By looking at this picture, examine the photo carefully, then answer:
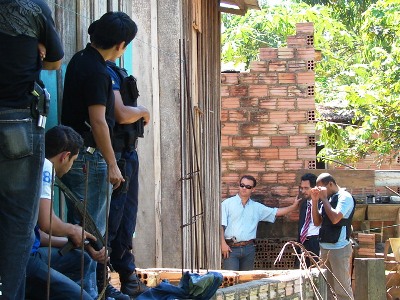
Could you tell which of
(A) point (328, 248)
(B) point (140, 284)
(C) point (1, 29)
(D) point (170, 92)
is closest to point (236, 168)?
(A) point (328, 248)

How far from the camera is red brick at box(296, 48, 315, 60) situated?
14.6 metres

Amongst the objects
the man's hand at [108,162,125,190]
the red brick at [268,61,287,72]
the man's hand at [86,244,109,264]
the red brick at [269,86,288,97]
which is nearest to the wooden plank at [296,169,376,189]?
the red brick at [269,86,288,97]

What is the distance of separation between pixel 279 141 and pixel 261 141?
0.91 feet

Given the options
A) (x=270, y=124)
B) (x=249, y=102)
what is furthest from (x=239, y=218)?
(x=249, y=102)

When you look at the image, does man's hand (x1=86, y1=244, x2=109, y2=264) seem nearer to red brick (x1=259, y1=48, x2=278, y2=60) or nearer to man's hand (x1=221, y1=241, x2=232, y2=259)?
man's hand (x1=221, y1=241, x2=232, y2=259)

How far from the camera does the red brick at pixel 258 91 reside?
570 inches

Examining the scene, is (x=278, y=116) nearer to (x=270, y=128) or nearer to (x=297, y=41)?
(x=270, y=128)

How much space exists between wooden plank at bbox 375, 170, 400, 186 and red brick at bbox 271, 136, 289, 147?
1.45 metres

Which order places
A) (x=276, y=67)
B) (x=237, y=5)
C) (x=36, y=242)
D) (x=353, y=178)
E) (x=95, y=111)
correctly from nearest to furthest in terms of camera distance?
(x=36, y=242) → (x=95, y=111) → (x=237, y=5) → (x=353, y=178) → (x=276, y=67)

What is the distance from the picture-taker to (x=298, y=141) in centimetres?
1438

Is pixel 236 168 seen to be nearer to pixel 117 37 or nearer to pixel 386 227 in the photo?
pixel 386 227

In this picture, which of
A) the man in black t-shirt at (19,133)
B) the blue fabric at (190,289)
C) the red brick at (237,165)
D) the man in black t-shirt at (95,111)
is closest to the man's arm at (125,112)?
the man in black t-shirt at (95,111)

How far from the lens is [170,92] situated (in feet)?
27.2

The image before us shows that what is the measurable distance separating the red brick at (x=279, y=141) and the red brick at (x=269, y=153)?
0.28ft
